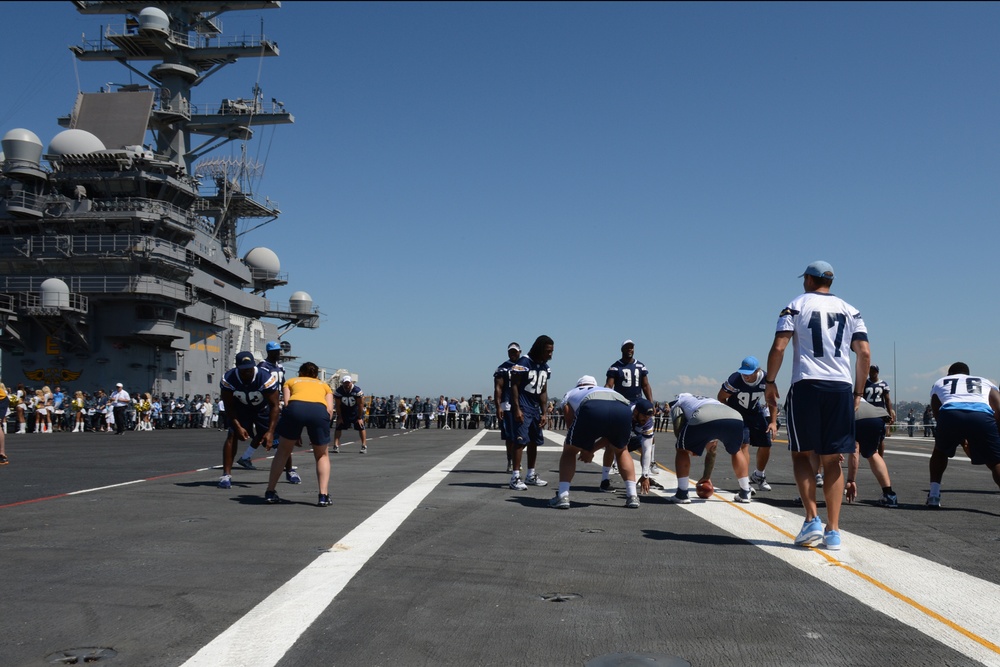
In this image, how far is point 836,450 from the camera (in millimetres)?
5945

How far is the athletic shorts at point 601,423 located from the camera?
8211 mm

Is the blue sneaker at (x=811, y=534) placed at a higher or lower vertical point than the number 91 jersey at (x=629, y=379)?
lower

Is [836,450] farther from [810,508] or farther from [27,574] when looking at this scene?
[27,574]

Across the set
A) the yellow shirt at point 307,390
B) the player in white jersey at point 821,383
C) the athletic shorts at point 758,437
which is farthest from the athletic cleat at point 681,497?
the yellow shirt at point 307,390

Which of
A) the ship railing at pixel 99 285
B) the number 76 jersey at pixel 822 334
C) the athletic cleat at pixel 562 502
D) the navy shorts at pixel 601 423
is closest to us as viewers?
the number 76 jersey at pixel 822 334

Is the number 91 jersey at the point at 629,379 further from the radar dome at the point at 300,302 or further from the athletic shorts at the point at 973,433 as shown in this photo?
the radar dome at the point at 300,302

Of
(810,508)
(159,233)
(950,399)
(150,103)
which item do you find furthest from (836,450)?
(150,103)

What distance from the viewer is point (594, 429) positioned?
823cm

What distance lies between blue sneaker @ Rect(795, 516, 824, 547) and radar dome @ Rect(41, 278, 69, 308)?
133 ft

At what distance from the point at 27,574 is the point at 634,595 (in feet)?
12.3

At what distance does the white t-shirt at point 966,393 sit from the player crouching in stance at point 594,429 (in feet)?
12.3

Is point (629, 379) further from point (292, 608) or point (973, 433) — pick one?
point (292, 608)

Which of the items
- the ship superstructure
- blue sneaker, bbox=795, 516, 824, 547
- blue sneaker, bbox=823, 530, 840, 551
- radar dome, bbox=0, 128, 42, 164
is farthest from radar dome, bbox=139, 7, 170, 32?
blue sneaker, bbox=823, 530, 840, 551

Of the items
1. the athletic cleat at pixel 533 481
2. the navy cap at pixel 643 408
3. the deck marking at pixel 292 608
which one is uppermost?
the navy cap at pixel 643 408
